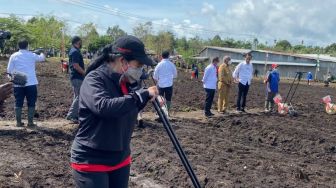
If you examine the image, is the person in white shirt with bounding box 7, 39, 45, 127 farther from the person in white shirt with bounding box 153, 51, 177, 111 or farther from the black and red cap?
the black and red cap

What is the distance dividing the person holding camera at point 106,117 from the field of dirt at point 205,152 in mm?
2801

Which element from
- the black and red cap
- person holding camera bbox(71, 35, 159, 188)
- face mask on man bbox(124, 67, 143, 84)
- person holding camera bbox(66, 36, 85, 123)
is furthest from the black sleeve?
person holding camera bbox(66, 36, 85, 123)

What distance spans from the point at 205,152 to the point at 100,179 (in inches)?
194

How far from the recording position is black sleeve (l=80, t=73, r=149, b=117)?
294 centimetres

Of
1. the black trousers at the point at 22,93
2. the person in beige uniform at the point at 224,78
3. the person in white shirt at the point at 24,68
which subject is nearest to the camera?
the person in white shirt at the point at 24,68

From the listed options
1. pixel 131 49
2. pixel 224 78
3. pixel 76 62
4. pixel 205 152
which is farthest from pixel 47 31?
pixel 131 49

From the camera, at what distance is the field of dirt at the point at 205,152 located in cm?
624

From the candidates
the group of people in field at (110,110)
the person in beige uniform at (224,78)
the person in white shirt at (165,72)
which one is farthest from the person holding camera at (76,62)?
the group of people in field at (110,110)

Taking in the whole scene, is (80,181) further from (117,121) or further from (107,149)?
(117,121)

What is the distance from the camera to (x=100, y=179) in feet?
10.4

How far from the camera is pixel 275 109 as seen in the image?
15.5 metres

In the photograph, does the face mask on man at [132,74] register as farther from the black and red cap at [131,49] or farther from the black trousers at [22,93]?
the black trousers at [22,93]

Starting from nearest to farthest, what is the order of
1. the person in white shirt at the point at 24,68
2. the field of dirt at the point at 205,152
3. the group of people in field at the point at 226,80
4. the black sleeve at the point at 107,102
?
1. the black sleeve at the point at 107,102
2. the field of dirt at the point at 205,152
3. the person in white shirt at the point at 24,68
4. the group of people in field at the point at 226,80

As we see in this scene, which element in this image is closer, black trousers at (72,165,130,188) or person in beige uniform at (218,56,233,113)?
black trousers at (72,165,130,188)
